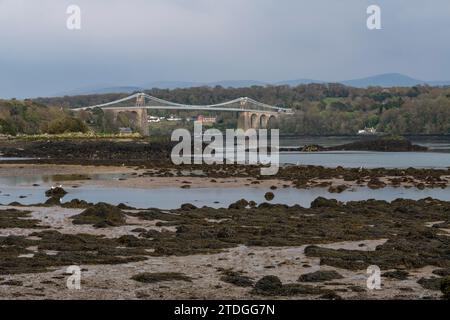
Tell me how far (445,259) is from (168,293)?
5.59 metres

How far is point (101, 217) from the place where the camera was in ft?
67.6

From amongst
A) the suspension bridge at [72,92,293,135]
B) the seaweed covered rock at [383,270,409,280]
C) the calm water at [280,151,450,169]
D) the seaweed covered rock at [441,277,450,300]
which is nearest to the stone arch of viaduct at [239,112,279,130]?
the suspension bridge at [72,92,293,135]

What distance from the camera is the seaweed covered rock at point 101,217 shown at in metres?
19.8

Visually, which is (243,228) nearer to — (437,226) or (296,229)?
(296,229)

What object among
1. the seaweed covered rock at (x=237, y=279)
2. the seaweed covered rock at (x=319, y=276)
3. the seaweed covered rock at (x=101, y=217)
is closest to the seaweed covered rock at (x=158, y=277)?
the seaweed covered rock at (x=237, y=279)

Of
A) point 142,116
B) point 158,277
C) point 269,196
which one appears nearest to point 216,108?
point 142,116

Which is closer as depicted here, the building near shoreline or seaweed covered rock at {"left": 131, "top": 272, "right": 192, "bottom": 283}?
seaweed covered rock at {"left": 131, "top": 272, "right": 192, "bottom": 283}

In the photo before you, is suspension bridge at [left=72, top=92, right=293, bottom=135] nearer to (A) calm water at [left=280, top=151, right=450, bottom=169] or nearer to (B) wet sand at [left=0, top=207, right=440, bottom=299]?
(A) calm water at [left=280, top=151, right=450, bottom=169]

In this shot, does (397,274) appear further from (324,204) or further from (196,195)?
(196,195)

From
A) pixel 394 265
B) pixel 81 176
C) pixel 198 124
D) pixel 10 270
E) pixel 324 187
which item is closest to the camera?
pixel 10 270

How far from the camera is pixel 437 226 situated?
20.1 meters

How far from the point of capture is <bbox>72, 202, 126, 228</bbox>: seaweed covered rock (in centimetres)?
1975

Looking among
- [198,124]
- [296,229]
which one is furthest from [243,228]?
[198,124]

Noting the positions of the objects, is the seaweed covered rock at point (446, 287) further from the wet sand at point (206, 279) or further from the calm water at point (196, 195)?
the calm water at point (196, 195)
